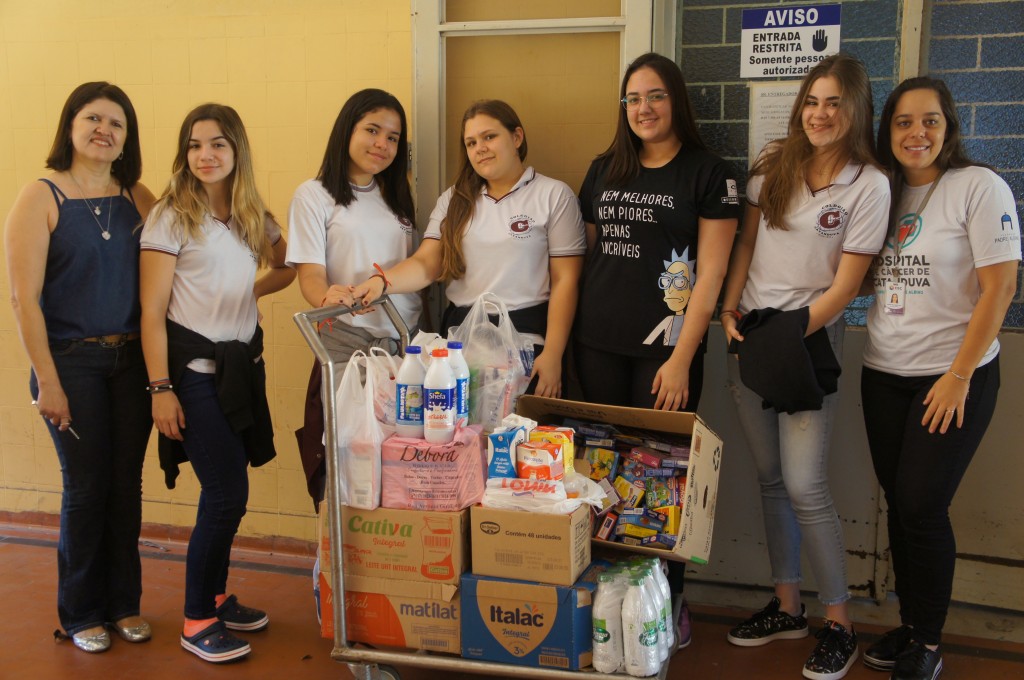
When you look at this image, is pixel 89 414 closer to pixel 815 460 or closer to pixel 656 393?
pixel 656 393

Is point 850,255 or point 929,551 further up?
point 850,255

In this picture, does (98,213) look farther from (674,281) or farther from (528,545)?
(674,281)

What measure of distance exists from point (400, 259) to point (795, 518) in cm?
157

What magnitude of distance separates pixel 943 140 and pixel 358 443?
1838mm

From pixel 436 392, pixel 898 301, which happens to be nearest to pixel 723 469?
pixel 898 301

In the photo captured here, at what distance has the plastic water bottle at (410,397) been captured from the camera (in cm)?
248

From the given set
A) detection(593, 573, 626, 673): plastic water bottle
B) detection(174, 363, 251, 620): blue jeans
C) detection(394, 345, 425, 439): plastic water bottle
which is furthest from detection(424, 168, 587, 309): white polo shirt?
detection(593, 573, 626, 673): plastic water bottle

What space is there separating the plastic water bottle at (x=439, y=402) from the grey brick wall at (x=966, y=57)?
1506mm

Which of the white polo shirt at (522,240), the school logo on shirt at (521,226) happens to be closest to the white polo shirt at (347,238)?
the white polo shirt at (522,240)

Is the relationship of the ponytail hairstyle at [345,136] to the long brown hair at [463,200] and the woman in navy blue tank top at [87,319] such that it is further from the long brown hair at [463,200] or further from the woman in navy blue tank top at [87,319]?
the woman in navy blue tank top at [87,319]

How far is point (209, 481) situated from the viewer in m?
2.90

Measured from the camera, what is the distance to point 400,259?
3.12 metres

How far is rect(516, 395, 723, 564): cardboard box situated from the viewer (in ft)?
8.01

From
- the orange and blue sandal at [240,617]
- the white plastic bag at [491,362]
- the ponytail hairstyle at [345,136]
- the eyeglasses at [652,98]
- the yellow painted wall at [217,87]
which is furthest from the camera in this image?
the yellow painted wall at [217,87]
